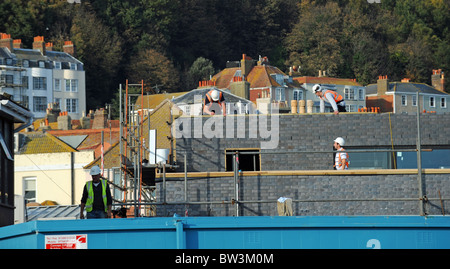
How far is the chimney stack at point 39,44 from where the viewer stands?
10731cm

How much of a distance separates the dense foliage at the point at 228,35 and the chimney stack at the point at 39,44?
11.2 ft

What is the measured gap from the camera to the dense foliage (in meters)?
116

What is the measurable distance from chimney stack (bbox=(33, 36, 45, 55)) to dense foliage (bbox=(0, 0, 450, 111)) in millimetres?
3410

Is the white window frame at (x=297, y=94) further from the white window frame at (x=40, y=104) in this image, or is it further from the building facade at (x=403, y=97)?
the white window frame at (x=40, y=104)

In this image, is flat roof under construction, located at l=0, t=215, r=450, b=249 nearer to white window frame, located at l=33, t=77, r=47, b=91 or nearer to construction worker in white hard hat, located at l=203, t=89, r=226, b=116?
construction worker in white hard hat, located at l=203, t=89, r=226, b=116

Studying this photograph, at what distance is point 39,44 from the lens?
107625 millimetres

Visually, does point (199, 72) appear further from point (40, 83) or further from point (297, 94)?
point (40, 83)

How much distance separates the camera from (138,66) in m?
118

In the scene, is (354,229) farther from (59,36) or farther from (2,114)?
(59,36)

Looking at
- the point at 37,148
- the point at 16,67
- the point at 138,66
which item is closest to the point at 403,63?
the point at 138,66

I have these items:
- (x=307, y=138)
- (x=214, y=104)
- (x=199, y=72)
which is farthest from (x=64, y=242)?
(x=199, y=72)

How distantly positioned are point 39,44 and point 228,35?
129 ft

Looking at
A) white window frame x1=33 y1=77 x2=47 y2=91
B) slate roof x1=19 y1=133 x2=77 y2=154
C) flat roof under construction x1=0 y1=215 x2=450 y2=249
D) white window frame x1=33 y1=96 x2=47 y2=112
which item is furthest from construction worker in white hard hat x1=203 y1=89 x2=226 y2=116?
white window frame x1=33 y1=77 x2=47 y2=91
